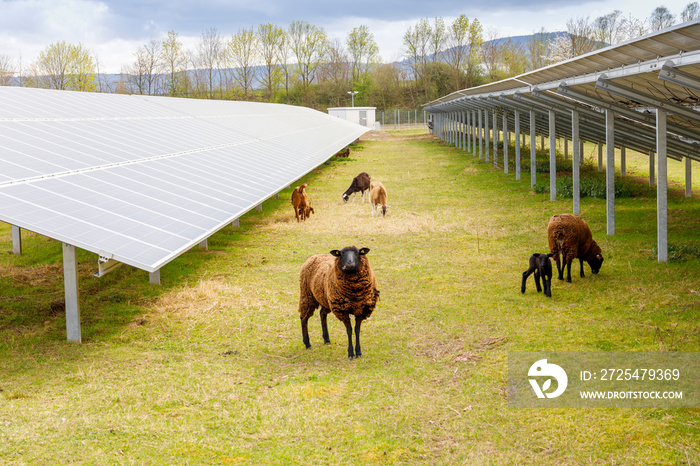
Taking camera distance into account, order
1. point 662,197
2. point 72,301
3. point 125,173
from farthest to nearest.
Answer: point 125,173, point 662,197, point 72,301

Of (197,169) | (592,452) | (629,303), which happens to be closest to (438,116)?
(197,169)

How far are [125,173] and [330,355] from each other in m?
6.37

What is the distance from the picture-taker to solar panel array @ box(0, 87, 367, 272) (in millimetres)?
8266

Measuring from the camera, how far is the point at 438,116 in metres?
63.6

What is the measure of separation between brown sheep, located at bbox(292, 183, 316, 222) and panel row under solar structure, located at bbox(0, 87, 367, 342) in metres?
0.75

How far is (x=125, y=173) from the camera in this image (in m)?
12.2

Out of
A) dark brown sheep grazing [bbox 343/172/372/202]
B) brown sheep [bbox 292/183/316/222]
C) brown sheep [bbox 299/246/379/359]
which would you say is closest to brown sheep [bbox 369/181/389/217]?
brown sheep [bbox 292/183/316/222]

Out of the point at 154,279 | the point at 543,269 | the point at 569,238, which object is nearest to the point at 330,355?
the point at 543,269

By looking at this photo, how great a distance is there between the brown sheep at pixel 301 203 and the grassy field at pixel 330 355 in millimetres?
2852

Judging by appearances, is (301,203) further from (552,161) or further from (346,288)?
(346,288)

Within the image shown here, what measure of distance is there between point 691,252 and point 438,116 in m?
52.9

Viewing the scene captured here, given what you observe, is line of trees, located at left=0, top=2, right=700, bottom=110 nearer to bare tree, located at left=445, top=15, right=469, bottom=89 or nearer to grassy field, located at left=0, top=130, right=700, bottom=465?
bare tree, located at left=445, top=15, right=469, bottom=89

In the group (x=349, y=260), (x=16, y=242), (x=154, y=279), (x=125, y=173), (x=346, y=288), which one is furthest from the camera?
(x=16, y=242)

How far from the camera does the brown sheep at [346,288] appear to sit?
7.40m
